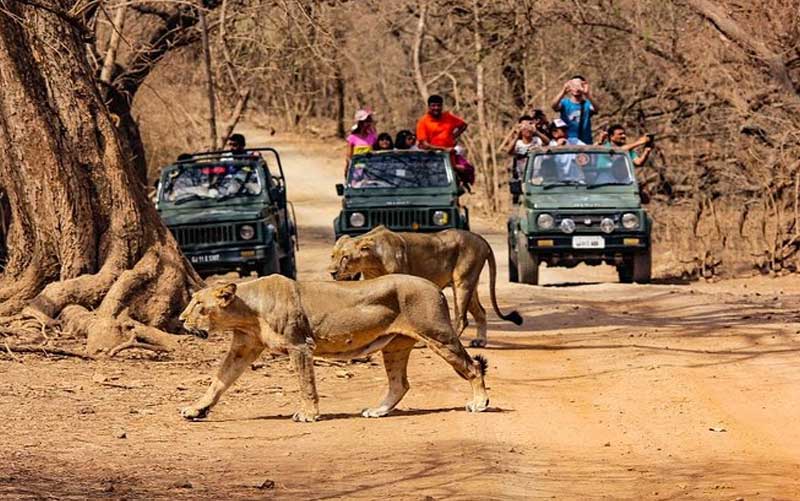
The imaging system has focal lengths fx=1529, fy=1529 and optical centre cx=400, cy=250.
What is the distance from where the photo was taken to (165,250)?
13930mm

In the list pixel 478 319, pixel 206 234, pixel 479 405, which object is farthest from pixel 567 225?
pixel 479 405

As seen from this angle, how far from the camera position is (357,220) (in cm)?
1916

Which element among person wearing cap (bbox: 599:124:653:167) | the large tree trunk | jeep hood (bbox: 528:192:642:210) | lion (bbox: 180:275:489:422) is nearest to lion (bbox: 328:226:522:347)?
the large tree trunk

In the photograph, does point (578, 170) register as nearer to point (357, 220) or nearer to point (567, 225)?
point (567, 225)

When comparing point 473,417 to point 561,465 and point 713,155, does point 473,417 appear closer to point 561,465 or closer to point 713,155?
point 561,465

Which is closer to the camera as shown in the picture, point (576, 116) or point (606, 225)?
point (606, 225)

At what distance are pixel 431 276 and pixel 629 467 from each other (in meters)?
5.18

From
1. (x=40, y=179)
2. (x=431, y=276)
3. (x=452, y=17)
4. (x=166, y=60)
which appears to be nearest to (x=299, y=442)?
(x=431, y=276)

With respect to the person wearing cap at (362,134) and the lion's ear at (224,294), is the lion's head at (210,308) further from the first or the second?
the person wearing cap at (362,134)

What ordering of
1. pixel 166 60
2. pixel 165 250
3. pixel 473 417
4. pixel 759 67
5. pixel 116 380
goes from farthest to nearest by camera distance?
pixel 166 60
pixel 759 67
pixel 165 250
pixel 116 380
pixel 473 417

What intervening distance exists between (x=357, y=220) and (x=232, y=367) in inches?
378

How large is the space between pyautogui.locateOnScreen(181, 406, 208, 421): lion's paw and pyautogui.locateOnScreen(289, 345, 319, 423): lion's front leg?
649 mm

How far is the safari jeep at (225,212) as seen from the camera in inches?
753

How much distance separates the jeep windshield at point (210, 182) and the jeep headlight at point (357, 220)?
136 cm
